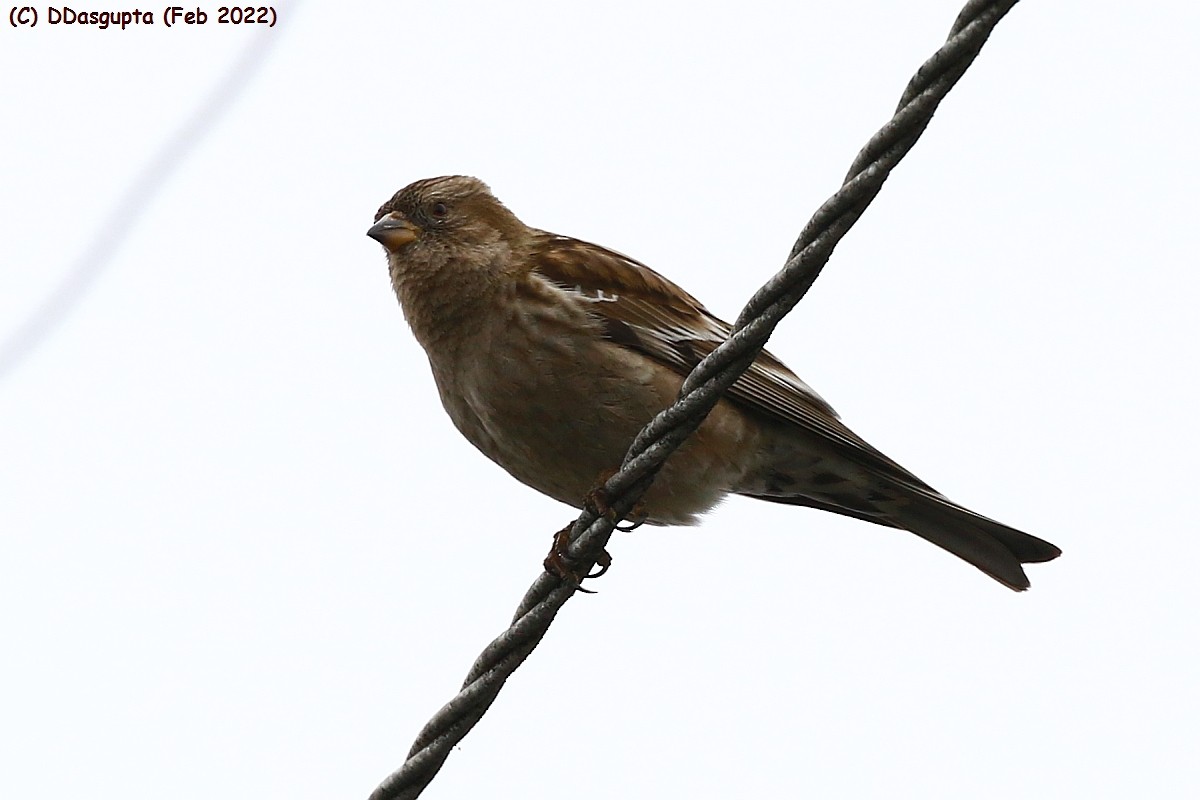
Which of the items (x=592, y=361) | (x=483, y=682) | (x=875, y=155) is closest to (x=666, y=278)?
(x=592, y=361)

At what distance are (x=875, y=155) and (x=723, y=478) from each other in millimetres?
2412

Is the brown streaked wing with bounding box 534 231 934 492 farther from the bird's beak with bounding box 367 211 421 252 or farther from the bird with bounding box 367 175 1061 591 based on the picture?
the bird's beak with bounding box 367 211 421 252

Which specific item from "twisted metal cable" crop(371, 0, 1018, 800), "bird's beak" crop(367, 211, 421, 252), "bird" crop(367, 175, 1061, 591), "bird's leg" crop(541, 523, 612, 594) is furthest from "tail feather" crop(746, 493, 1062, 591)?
"twisted metal cable" crop(371, 0, 1018, 800)

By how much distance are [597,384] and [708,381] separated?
1.62 meters

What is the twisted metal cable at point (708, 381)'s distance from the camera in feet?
9.70

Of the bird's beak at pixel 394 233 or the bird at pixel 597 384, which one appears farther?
the bird's beak at pixel 394 233

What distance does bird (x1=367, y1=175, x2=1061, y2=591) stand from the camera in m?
5.15

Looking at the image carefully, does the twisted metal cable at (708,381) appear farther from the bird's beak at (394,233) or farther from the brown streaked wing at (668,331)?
the bird's beak at (394,233)

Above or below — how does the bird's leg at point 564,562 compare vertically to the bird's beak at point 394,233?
below

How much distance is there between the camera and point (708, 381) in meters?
3.52

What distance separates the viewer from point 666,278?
19.2ft

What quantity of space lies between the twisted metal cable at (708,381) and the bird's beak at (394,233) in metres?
1.68

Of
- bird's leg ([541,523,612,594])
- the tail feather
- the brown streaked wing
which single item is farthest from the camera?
the tail feather

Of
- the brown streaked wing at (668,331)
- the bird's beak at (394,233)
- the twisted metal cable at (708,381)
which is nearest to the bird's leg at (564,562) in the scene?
the twisted metal cable at (708,381)
